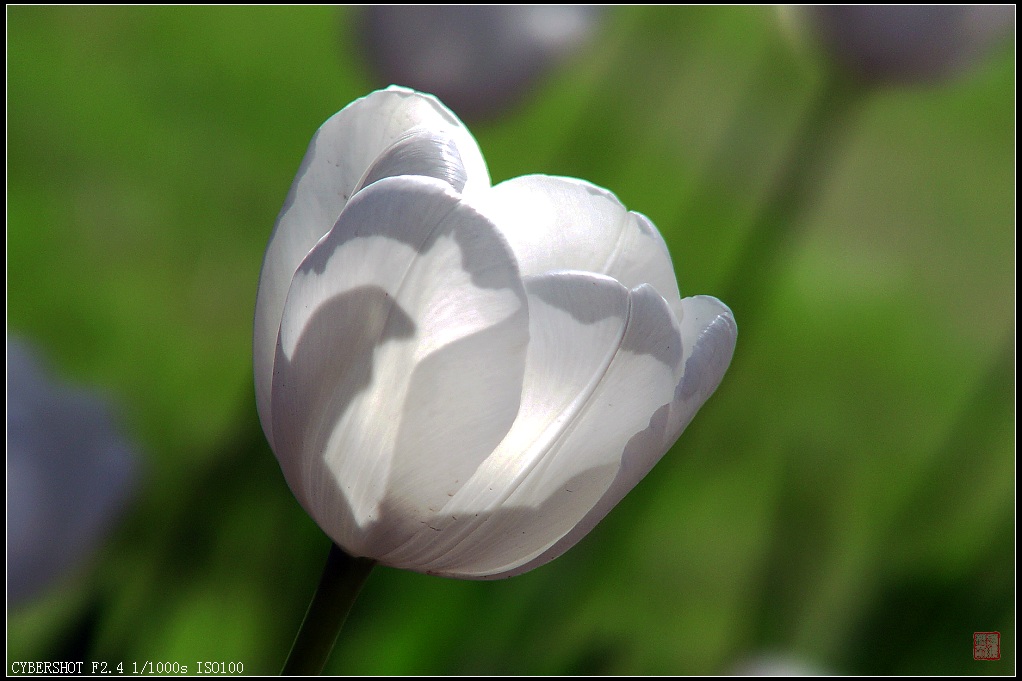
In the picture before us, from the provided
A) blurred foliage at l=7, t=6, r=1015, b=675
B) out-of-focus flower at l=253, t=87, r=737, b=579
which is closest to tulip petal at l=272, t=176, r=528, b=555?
out-of-focus flower at l=253, t=87, r=737, b=579

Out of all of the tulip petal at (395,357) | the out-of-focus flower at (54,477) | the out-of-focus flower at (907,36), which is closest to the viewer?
the tulip petal at (395,357)

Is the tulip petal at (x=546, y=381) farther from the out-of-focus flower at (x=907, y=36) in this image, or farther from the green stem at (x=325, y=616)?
the out-of-focus flower at (x=907, y=36)

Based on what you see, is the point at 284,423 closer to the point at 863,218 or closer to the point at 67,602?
the point at 67,602

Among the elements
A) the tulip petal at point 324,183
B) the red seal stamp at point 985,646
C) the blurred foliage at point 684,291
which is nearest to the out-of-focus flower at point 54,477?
the blurred foliage at point 684,291

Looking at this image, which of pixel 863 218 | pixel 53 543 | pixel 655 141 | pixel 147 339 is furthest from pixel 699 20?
pixel 53 543

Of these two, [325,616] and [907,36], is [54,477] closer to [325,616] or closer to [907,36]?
[325,616]

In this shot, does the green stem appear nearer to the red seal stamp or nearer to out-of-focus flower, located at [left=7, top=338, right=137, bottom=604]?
out-of-focus flower, located at [left=7, top=338, right=137, bottom=604]

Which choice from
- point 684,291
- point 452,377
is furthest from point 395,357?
point 684,291
